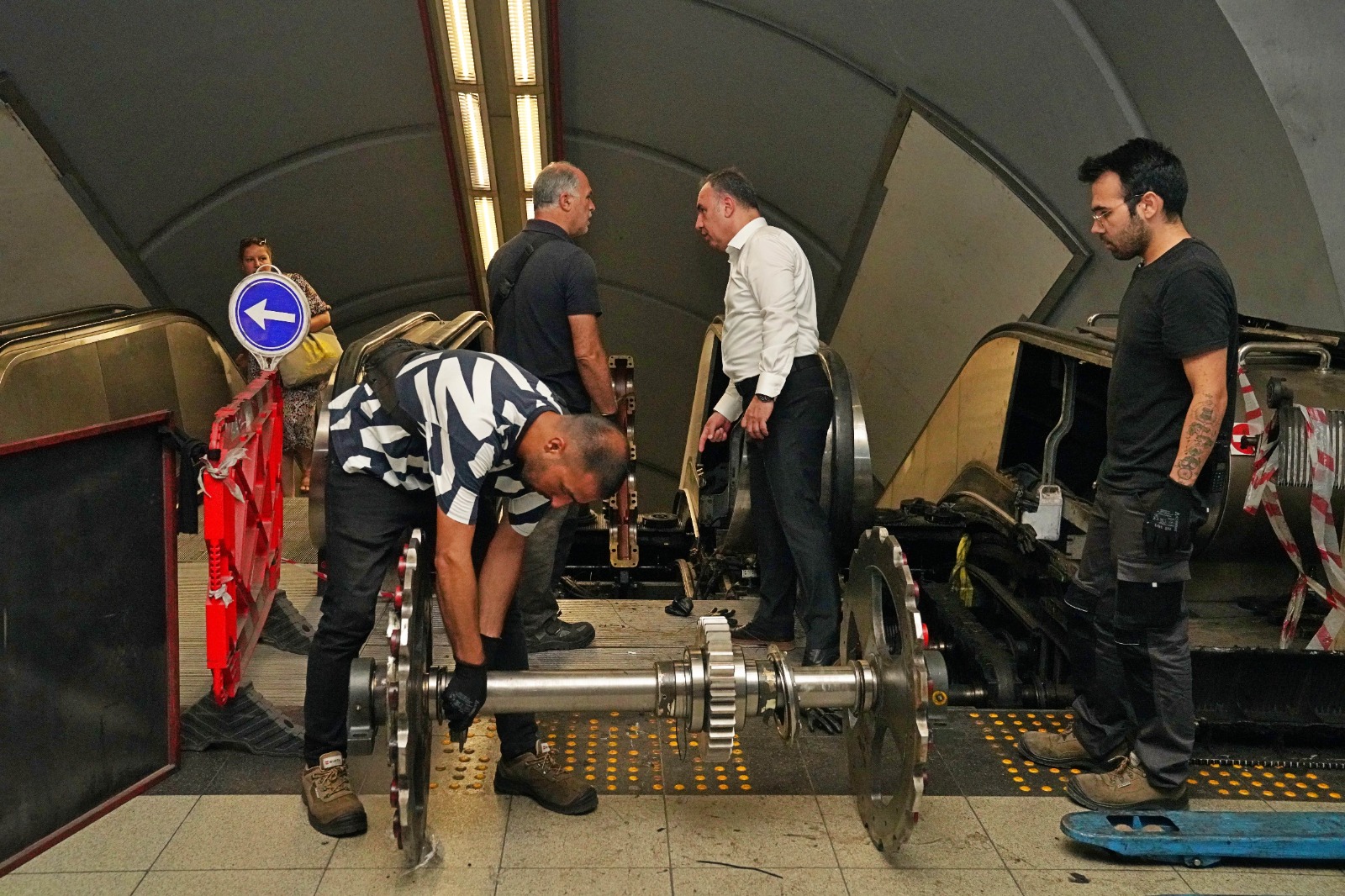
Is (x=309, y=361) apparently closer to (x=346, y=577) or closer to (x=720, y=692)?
(x=346, y=577)

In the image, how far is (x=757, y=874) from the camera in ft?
9.18

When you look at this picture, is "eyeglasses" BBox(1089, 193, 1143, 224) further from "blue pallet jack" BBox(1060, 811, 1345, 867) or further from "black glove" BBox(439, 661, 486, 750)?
"black glove" BBox(439, 661, 486, 750)

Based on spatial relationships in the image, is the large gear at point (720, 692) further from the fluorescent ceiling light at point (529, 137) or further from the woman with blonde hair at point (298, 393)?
the fluorescent ceiling light at point (529, 137)

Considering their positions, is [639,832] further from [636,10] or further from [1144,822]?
[636,10]

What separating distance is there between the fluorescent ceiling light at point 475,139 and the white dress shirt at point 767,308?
5781 millimetres

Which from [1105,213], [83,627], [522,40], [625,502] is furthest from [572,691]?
[522,40]

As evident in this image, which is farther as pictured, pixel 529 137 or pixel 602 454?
pixel 529 137

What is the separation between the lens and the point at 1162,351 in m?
3.13

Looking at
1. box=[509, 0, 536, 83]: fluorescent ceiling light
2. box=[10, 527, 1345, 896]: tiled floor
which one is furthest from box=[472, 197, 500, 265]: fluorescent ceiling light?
box=[10, 527, 1345, 896]: tiled floor

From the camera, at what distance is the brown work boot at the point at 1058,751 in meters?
3.47

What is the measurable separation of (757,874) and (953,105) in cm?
634

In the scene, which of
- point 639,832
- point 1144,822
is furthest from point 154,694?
point 1144,822

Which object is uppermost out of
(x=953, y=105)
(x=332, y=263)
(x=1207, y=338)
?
(x=953, y=105)

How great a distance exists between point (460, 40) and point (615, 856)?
719 centimetres
